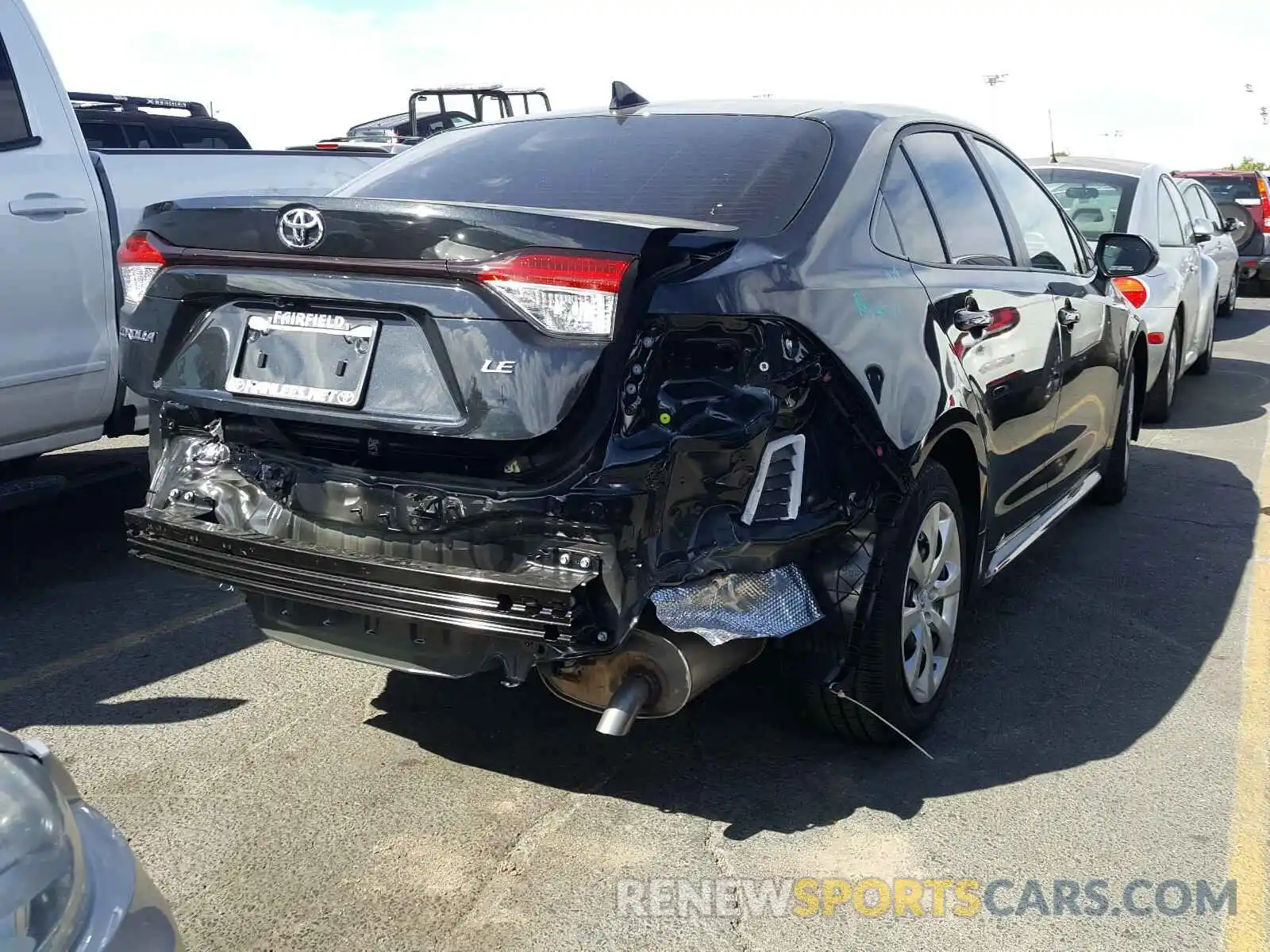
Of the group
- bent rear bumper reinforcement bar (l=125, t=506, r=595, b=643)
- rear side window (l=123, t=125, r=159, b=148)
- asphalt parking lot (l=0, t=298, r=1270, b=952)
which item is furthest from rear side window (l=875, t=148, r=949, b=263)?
rear side window (l=123, t=125, r=159, b=148)

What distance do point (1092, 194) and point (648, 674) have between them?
23.6 feet

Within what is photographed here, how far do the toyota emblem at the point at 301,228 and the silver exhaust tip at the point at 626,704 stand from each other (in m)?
1.29

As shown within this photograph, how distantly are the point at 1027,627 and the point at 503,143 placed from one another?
257 centimetres

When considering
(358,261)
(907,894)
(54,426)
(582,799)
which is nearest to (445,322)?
(358,261)

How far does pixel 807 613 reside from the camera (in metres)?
3.29

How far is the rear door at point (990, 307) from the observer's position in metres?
3.88

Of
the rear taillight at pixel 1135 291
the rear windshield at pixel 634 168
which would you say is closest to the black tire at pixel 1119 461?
the rear taillight at pixel 1135 291

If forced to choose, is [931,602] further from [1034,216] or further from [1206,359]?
[1206,359]

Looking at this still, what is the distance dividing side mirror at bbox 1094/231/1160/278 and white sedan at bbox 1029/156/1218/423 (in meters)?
2.50

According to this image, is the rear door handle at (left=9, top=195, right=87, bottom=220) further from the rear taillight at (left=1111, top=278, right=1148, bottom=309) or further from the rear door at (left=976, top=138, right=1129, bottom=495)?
the rear taillight at (left=1111, top=278, right=1148, bottom=309)

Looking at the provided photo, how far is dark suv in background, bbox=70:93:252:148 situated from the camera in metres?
10.4

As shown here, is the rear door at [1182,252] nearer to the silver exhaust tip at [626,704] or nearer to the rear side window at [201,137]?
the silver exhaust tip at [626,704]

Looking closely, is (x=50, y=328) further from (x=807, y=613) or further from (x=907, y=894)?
(x=907, y=894)

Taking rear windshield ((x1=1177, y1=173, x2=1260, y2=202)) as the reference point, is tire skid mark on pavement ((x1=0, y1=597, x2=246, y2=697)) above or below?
above
